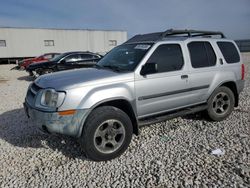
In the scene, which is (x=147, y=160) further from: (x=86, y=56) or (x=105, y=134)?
(x=86, y=56)

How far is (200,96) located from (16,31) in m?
26.6

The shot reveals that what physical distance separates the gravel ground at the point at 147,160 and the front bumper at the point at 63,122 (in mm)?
590

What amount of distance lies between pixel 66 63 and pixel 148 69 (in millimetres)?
7875

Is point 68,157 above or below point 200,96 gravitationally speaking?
below

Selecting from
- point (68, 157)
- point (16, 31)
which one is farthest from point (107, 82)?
point (16, 31)

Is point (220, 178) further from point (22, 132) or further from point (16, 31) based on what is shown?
point (16, 31)

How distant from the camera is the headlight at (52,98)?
301 centimetres

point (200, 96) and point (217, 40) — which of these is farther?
point (217, 40)

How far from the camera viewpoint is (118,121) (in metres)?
3.40

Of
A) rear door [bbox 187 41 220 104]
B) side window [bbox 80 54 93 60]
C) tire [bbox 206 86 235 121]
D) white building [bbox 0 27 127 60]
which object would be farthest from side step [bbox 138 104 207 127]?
white building [bbox 0 27 127 60]

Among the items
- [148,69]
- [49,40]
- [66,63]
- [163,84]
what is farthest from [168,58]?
[49,40]

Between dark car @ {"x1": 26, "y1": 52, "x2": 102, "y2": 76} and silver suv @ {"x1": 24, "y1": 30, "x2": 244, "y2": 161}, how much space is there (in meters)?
6.18

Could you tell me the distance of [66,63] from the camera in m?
10.6

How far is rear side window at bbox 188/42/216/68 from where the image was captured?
14.2 feet
